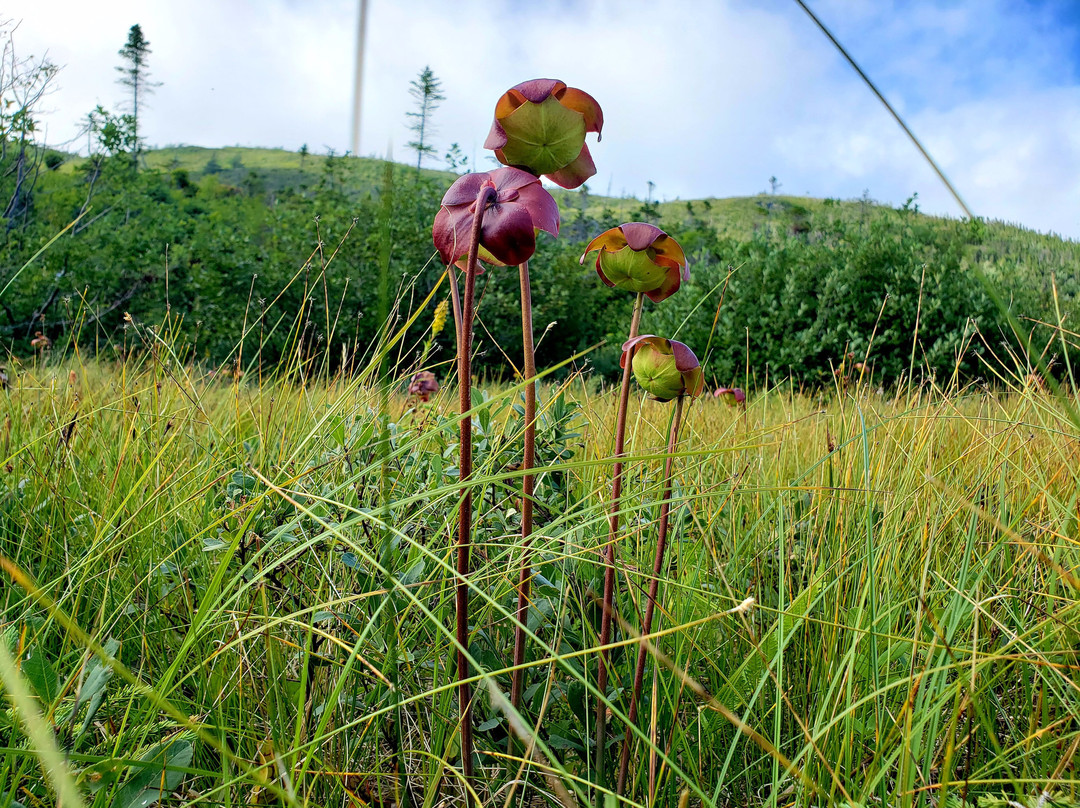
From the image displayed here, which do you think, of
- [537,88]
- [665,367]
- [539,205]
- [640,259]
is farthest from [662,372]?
[537,88]

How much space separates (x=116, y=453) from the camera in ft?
5.73

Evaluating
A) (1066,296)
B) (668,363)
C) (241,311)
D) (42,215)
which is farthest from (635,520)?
(42,215)

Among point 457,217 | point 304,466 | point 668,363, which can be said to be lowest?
point 304,466

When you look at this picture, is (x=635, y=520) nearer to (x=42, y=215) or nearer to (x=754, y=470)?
(x=754, y=470)

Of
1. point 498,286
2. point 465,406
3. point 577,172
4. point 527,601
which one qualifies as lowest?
point 527,601

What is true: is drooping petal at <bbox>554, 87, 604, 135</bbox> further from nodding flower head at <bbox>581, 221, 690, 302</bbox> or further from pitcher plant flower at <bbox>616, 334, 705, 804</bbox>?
pitcher plant flower at <bbox>616, 334, 705, 804</bbox>

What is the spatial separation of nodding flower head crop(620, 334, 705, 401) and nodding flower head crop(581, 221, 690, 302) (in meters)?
0.07

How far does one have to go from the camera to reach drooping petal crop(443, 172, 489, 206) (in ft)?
2.68

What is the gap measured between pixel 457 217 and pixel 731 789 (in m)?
0.91

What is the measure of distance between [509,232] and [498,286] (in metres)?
7.32

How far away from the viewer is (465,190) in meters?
0.83

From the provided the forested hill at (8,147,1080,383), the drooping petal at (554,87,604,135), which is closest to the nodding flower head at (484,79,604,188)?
the drooping petal at (554,87,604,135)

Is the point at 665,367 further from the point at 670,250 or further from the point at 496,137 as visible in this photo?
the point at 496,137

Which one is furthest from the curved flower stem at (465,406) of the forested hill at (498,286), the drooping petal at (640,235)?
the forested hill at (498,286)
